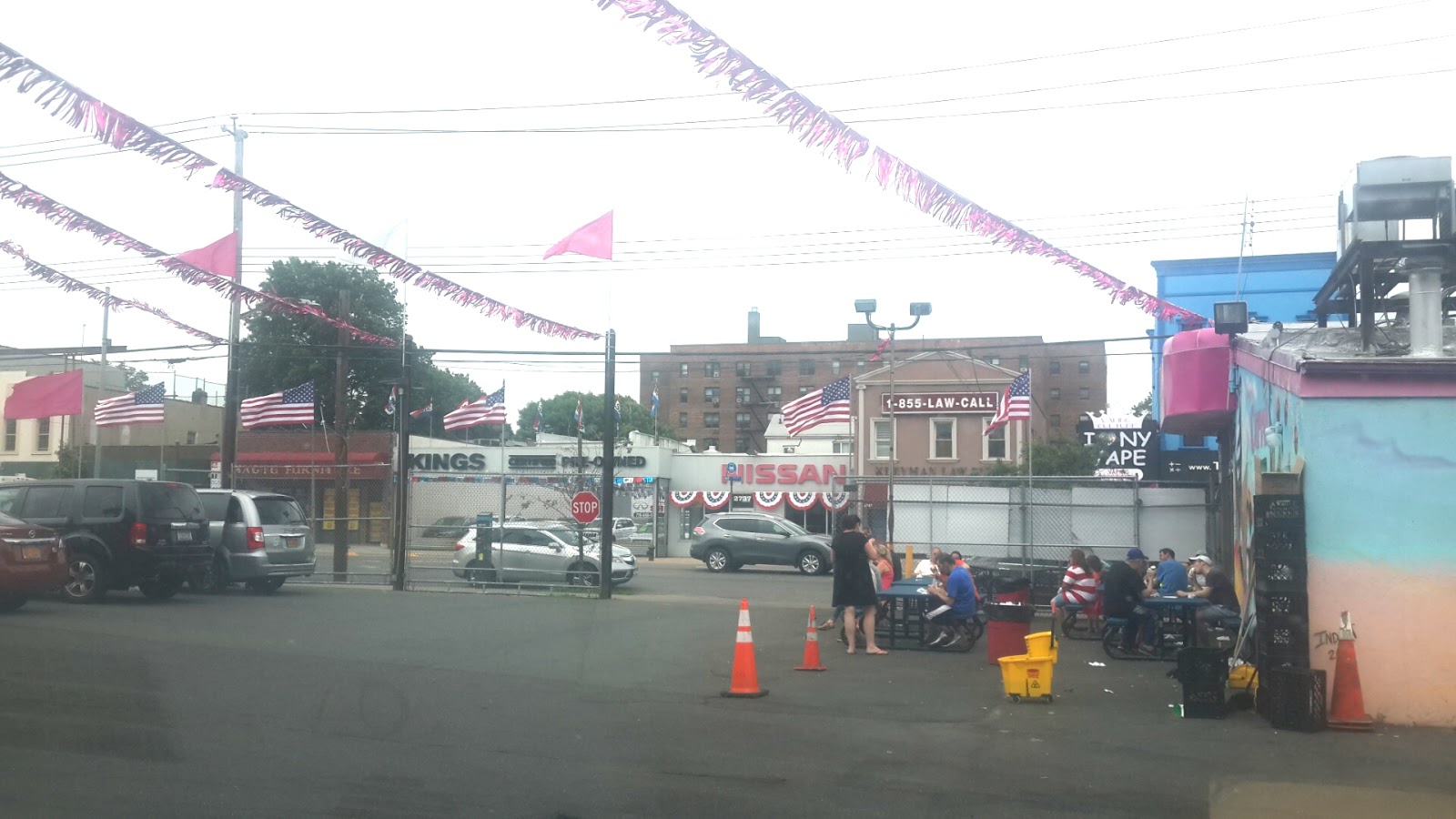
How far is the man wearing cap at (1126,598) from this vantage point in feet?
45.6

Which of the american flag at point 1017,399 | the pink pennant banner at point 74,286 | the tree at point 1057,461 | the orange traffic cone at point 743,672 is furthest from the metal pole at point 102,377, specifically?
the tree at point 1057,461

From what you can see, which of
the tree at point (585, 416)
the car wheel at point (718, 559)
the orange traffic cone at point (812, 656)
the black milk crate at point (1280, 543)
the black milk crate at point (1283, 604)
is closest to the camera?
the black milk crate at point (1283, 604)

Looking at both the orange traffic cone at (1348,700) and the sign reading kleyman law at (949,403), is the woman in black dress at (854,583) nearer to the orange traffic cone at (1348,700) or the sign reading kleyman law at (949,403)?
the orange traffic cone at (1348,700)

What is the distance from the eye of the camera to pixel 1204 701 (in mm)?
9211

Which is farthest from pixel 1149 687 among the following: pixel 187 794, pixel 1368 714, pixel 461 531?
pixel 461 531

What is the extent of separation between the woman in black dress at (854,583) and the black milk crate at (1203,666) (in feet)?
15.2

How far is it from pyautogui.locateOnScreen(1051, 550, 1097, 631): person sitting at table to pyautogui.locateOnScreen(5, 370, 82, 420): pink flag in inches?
550

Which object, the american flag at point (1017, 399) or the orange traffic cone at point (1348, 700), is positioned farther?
the american flag at point (1017, 399)

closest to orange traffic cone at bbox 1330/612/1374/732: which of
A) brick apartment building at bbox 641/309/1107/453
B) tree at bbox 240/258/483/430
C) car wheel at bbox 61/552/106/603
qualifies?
car wheel at bbox 61/552/106/603

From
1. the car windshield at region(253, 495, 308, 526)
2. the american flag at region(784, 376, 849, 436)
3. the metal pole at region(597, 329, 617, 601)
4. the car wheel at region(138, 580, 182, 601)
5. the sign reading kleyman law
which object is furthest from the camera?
the sign reading kleyman law

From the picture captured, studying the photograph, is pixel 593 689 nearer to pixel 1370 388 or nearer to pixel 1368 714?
pixel 1368 714

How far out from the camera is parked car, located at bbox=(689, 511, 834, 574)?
30.2 metres

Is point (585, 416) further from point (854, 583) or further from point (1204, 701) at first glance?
point (1204, 701)

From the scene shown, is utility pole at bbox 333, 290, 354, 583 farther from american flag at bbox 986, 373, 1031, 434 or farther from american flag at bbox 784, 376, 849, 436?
american flag at bbox 986, 373, 1031, 434
